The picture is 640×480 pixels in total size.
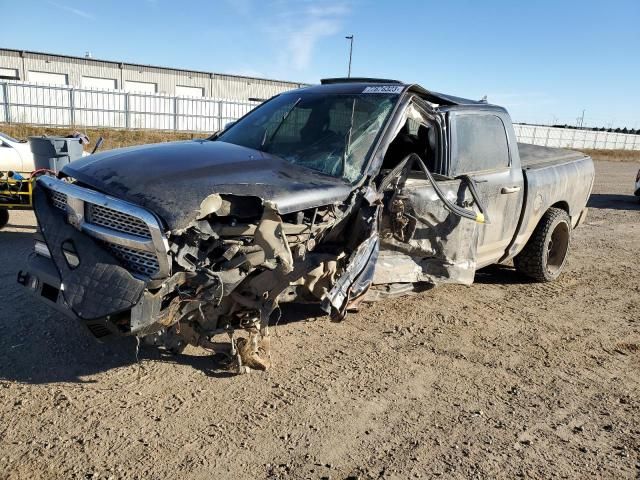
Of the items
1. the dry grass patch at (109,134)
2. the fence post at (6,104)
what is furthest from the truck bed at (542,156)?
the fence post at (6,104)

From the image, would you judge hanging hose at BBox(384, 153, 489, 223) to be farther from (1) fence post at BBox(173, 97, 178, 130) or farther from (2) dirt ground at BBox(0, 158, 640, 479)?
(1) fence post at BBox(173, 97, 178, 130)

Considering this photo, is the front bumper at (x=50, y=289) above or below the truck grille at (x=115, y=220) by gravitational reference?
below

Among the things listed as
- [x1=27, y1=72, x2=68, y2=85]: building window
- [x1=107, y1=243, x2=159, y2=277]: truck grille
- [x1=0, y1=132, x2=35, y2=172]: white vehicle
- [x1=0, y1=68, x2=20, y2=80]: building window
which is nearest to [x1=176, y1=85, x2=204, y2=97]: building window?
[x1=27, y1=72, x2=68, y2=85]: building window

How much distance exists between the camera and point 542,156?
6461mm

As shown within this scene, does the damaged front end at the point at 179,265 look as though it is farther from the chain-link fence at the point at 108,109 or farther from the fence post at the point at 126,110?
the fence post at the point at 126,110

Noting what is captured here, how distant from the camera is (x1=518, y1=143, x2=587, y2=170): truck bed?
238 inches

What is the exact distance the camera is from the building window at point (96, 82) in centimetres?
3388

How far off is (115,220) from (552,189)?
489cm

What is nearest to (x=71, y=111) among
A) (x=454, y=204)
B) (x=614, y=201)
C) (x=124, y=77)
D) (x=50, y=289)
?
(x=124, y=77)

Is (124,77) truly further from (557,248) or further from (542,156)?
(557,248)

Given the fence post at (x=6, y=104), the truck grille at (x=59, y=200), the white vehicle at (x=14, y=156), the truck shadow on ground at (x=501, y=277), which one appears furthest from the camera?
the fence post at (x=6, y=104)

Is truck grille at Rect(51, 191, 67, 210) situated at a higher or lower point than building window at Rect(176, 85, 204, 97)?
lower

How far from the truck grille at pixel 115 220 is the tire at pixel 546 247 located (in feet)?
15.5

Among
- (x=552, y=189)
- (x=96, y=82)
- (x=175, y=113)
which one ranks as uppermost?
(x=96, y=82)
